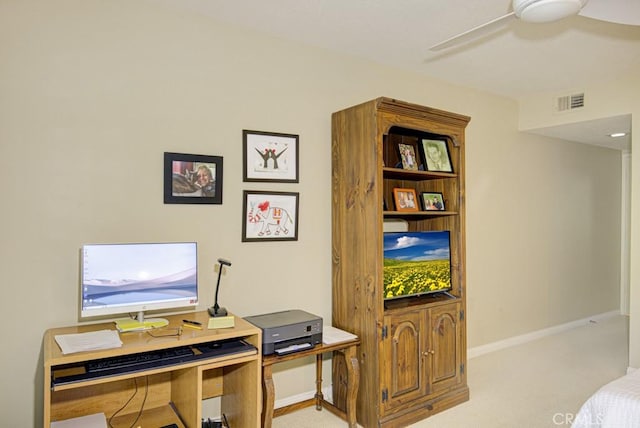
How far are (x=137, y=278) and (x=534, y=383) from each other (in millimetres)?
3074

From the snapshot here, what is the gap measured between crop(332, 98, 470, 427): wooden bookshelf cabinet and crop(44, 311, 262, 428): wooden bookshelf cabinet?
0.79m

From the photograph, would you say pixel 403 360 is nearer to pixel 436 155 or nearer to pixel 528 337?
pixel 436 155

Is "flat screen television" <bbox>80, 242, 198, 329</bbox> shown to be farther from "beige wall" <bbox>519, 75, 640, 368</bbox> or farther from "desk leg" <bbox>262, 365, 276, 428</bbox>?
"beige wall" <bbox>519, 75, 640, 368</bbox>

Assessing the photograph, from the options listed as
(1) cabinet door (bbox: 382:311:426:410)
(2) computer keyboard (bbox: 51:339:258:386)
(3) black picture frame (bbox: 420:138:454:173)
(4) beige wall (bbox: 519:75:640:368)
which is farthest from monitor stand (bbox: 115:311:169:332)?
(4) beige wall (bbox: 519:75:640:368)

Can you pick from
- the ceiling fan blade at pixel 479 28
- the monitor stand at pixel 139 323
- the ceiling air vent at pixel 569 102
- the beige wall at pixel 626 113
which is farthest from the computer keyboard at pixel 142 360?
the ceiling air vent at pixel 569 102

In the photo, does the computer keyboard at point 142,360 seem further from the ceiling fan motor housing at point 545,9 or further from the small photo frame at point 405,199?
the ceiling fan motor housing at point 545,9

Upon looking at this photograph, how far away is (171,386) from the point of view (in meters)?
2.48

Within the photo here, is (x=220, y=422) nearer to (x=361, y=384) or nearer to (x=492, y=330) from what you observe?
(x=361, y=384)

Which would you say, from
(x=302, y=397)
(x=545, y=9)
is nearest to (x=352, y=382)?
(x=302, y=397)

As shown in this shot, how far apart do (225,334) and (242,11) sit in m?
1.84

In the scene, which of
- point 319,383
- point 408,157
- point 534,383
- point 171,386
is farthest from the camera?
point 534,383

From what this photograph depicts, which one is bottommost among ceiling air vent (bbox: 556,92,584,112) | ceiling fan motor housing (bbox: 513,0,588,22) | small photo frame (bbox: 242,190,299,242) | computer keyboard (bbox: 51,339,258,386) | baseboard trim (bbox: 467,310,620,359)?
baseboard trim (bbox: 467,310,620,359)

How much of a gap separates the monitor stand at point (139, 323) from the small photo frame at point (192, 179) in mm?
661

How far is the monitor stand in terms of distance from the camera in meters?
2.12
